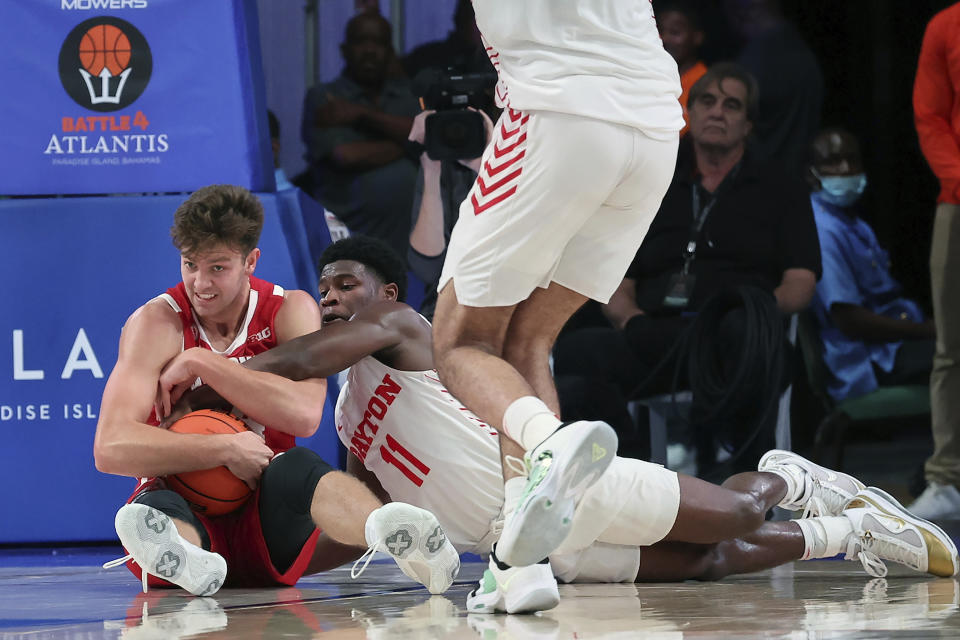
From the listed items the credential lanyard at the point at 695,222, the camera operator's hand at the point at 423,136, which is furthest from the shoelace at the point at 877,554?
the camera operator's hand at the point at 423,136

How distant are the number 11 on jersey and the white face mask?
100 inches

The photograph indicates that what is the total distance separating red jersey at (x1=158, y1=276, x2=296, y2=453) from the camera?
10.1 feet

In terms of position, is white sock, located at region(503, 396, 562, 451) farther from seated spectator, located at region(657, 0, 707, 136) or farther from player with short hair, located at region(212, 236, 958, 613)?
seated spectator, located at region(657, 0, 707, 136)

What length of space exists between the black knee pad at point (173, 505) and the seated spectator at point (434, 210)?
212 centimetres

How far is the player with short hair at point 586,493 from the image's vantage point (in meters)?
2.66

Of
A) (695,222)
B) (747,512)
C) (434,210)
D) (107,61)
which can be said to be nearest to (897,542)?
(747,512)

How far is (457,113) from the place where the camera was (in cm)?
479

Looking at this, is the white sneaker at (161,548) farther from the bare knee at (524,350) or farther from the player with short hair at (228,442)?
the bare knee at (524,350)

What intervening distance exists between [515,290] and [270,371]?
92 centimetres

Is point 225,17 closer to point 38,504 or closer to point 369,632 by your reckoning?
point 38,504

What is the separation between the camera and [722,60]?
193 inches

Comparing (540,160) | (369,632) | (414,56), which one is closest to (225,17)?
(414,56)

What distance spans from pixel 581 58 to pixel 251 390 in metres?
1.16

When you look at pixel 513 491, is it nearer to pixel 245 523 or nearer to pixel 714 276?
pixel 245 523
